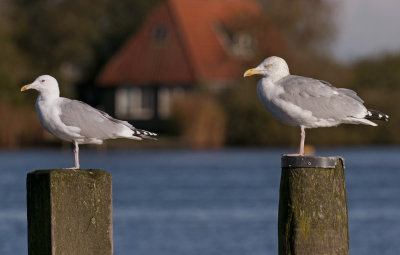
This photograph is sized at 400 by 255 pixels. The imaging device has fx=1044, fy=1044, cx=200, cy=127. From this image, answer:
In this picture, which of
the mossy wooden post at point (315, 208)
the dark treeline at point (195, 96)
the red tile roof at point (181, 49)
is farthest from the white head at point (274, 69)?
the red tile roof at point (181, 49)

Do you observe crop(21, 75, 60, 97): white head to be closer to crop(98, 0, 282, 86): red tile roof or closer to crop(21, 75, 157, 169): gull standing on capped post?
crop(21, 75, 157, 169): gull standing on capped post

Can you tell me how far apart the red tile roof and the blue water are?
747 centimetres

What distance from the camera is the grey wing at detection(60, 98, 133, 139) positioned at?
25.8ft

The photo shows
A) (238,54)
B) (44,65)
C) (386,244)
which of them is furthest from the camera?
(44,65)

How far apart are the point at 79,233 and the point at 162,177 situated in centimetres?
3133

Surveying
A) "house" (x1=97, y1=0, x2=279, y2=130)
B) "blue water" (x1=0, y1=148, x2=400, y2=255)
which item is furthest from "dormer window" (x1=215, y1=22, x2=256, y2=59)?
"blue water" (x1=0, y1=148, x2=400, y2=255)

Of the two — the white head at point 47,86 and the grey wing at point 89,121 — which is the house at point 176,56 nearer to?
the white head at point 47,86

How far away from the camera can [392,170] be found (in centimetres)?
3916

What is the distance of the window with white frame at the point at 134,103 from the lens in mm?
58781

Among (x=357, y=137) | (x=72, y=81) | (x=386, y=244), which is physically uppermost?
(x=72, y=81)

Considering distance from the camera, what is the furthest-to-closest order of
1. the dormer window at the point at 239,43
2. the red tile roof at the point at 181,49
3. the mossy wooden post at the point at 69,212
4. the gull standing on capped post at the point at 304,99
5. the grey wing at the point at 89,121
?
the dormer window at the point at 239,43, the red tile roof at the point at 181,49, the gull standing on capped post at the point at 304,99, the grey wing at the point at 89,121, the mossy wooden post at the point at 69,212

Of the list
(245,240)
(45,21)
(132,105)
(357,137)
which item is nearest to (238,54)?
(132,105)

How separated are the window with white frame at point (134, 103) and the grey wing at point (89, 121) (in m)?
50.1

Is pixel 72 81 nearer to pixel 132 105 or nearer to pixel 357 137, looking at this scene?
pixel 132 105
